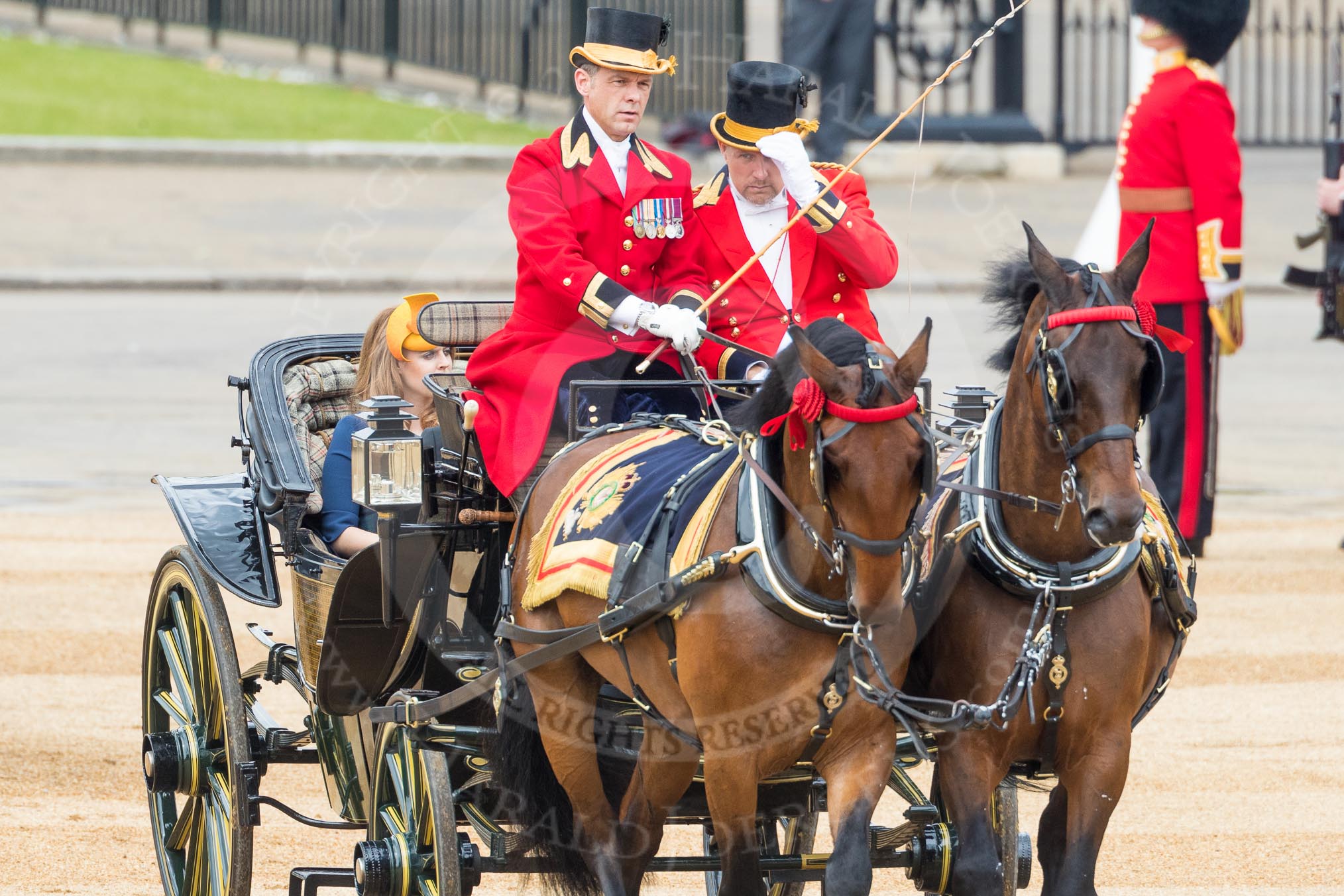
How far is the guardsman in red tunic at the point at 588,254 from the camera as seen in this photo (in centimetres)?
454

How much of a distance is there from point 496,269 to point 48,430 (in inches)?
251

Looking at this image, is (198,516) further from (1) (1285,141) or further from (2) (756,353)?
(1) (1285,141)

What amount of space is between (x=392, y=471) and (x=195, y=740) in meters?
1.10

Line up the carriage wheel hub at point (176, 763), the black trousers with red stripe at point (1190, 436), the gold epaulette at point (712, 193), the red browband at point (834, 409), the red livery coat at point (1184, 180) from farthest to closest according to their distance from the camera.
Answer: the black trousers with red stripe at point (1190, 436), the red livery coat at point (1184, 180), the carriage wheel hub at point (176, 763), the gold epaulette at point (712, 193), the red browband at point (834, 409)

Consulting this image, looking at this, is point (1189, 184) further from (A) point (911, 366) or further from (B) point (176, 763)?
(A) point (911, 366)

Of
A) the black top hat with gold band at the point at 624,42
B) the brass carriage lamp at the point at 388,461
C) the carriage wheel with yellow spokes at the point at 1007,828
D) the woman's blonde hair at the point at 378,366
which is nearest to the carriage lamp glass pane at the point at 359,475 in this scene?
the brass carriage lamp at the point at 388,461


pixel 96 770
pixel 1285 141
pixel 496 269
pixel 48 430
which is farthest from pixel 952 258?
pixel 96 770

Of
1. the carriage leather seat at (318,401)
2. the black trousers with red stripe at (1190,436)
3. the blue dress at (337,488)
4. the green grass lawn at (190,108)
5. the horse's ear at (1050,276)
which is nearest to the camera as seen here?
the horse's ear at (1050,276)

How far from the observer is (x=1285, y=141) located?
2155 cm

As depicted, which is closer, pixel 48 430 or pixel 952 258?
pixel 48 430

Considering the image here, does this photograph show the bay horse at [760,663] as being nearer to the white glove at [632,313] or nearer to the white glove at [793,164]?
the white glove at [632,313]

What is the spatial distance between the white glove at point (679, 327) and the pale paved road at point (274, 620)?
0.54 metres

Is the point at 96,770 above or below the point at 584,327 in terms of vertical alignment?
below

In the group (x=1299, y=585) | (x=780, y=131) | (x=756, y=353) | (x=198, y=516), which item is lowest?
(x=1299, y=585)
